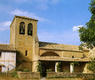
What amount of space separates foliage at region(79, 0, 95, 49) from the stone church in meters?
10.3

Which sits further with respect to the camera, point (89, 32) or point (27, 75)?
point (27, 75)

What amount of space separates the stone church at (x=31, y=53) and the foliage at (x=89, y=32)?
33.9ft

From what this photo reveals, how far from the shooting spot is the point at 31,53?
33562mm

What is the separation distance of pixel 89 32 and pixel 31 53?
17.0m

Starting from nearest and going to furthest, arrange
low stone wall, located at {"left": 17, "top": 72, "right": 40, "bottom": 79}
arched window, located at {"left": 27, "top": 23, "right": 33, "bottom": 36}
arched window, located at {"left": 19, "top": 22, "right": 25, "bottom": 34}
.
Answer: low stone wall, located at {"left": 17, "top": 72, "right": 40, "bottom": 79}, arched window, located at {"left": 19, "top": 22, "right": 25, "bottom": 34}, arched window, located at {"left": 27, "top": 23, "right": 33, "bottom": 36}

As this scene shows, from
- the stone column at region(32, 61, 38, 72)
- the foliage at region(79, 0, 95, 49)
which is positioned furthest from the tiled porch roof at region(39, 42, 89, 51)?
the foliage at region(79, 0, 95, 49)

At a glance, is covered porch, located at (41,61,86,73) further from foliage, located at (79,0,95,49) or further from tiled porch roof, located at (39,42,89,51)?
foliage, located at (79,0,95,49)

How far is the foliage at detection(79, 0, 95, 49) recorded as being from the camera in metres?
19.1

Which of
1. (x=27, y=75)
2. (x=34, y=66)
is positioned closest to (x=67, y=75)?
(x=27, y=75)

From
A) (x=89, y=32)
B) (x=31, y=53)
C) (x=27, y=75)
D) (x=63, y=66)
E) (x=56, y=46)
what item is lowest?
(x=27, y=75)

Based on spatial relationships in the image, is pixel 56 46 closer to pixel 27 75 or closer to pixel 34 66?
pixel 34 66

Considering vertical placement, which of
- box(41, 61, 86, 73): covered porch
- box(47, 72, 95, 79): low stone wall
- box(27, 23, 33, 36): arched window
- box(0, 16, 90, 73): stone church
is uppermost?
box(27, 23, 33, 36): arched window

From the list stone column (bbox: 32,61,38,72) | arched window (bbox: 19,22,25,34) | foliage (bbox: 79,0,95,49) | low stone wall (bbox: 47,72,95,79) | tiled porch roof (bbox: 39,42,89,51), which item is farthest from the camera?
arched window (bbox: 19,22,25,34)

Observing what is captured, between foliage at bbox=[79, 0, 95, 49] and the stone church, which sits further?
the stone church
